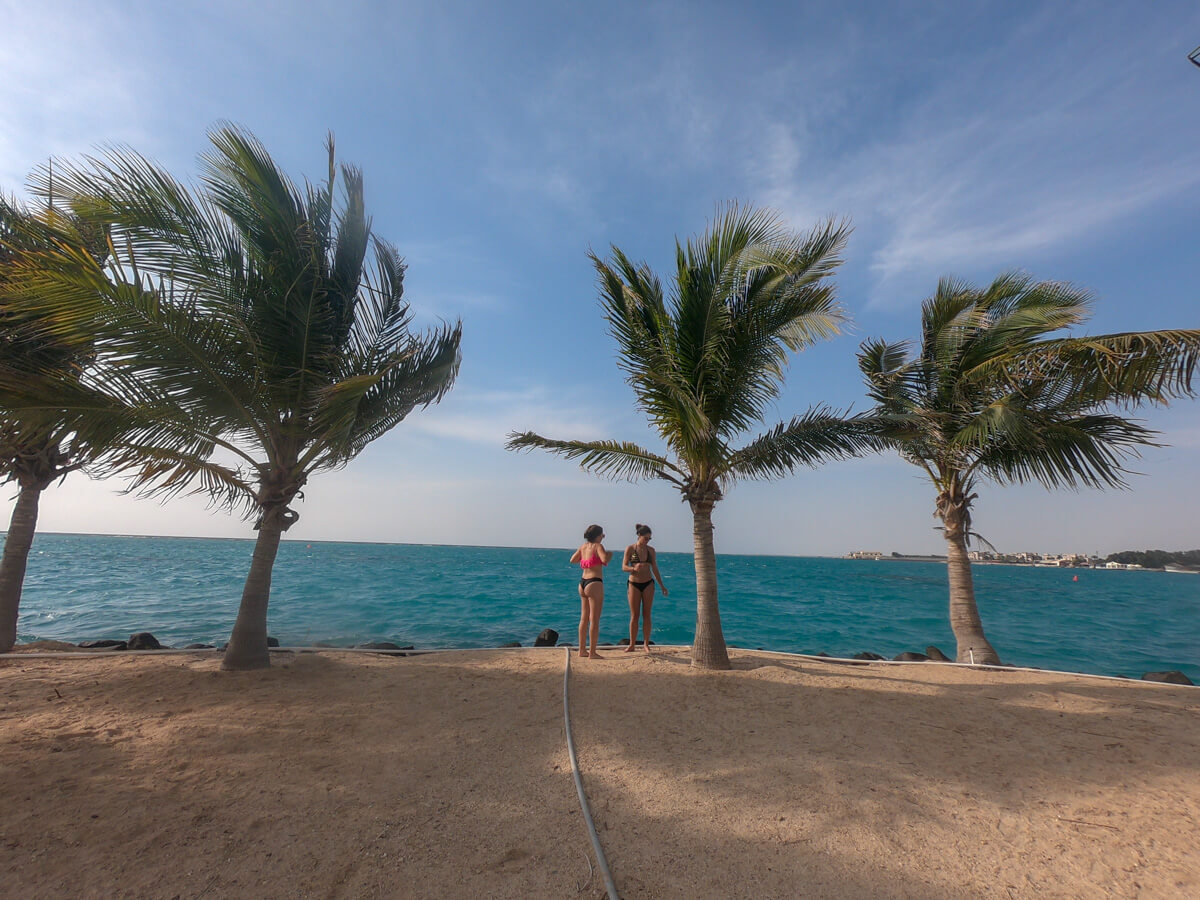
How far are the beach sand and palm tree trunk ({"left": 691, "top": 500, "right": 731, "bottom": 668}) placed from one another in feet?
3.49

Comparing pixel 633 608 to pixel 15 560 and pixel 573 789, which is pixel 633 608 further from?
pixel 15 560

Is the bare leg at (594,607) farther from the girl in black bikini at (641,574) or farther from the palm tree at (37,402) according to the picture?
the palm tree at (37,402)

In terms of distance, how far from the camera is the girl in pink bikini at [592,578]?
8.03 metres

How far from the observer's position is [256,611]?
22.1 ft

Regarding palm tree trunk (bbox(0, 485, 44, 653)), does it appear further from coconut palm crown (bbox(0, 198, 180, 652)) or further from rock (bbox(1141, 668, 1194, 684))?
rock (bbox(1141, 668, 1194, 684))

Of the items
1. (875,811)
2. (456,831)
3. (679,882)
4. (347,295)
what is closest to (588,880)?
(679,882)

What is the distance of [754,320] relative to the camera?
7.63 meters

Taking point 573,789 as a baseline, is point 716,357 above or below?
above

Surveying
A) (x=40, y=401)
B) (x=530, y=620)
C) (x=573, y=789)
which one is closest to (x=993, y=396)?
(x=573, y=789)

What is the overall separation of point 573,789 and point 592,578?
4265 mm

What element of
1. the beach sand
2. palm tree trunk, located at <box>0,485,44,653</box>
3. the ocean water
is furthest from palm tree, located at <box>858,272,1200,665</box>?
palm tree trunk, located at <box>0,485,44,653</box>

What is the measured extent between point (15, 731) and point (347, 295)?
5606 millimetres

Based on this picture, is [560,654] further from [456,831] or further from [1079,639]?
[1079,639]

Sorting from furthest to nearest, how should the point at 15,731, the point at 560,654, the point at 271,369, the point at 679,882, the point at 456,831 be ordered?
the point at 560,654
the point at 271,369
the point at 15,731
the point at 456,831
the point at 679,882
